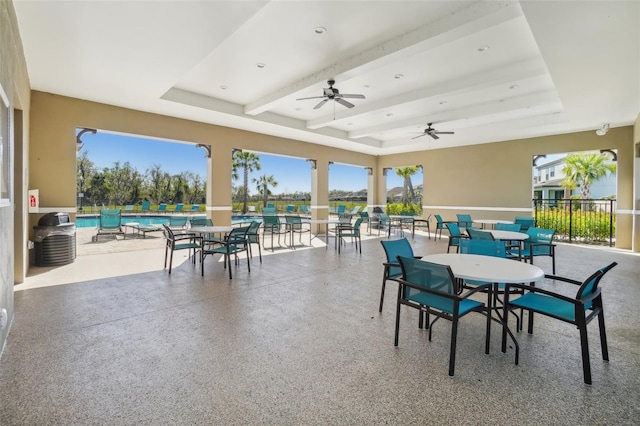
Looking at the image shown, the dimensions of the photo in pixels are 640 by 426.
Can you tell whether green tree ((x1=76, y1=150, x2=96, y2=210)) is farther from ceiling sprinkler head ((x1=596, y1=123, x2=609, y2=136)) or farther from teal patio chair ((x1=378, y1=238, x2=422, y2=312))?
ceiling sprinkler head ((x1=596, y1=123, x2=609, y2=136))

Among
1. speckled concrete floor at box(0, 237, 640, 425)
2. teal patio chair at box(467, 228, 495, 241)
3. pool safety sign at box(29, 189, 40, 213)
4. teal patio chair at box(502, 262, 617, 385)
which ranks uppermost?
pool safety sign at box(29, 189, 40, 213)

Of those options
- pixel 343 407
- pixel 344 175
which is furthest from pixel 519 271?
pixel 344 175

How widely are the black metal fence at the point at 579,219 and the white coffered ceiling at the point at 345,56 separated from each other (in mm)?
2427

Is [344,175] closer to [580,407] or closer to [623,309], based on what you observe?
[623,309]

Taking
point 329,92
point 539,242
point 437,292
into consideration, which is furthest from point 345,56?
point 539,242

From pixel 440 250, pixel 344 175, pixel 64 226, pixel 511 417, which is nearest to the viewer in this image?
pixel 511 417

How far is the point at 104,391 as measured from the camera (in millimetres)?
1983

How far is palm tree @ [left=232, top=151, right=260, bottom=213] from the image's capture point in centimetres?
1795

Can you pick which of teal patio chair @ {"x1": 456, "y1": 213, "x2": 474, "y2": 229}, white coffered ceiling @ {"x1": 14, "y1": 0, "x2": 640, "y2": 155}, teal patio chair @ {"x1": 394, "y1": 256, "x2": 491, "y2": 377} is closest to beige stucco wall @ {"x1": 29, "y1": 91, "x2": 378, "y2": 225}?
white coffered ceiling @ {"x1": 14, "y1": 0, "x2": 640, "y2": 155}

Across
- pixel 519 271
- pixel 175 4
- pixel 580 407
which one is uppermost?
pixel 175 4

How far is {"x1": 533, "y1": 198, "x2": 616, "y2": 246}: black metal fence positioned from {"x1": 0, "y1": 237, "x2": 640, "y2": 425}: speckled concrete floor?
622 cm

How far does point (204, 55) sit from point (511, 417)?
4850mm

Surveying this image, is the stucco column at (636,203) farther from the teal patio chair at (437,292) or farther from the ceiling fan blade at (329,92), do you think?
the teal patio chair at (437,292)

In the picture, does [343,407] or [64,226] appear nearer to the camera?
[343,407]
